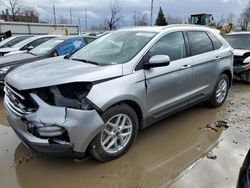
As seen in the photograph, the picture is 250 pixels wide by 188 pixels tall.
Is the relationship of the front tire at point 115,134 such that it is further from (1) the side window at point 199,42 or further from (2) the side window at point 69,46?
(2) the side window at point 69,46

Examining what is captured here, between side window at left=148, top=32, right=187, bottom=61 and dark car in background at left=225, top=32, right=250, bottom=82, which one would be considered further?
dark car in background at left=225, top=32, right=250, bottom=82

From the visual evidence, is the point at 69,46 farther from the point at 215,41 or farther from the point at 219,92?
the point at 219,92

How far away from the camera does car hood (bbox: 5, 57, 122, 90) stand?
3.12 m

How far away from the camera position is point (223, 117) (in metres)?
5.29

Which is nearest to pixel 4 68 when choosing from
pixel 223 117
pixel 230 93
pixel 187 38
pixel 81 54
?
pixel 81 54

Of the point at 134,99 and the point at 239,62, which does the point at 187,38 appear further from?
the point at 239,62

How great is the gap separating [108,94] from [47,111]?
2.42 ft

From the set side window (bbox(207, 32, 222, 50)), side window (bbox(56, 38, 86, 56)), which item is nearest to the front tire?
side window (bbox(207, 32, 222, 50))

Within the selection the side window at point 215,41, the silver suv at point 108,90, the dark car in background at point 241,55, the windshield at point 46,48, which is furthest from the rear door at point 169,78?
the windshield at point 46,48

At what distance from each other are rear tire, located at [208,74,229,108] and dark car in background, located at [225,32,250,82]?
91.1 inches

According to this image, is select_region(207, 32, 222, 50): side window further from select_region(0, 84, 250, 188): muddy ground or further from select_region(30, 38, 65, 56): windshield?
select_region(30, 38, 65, 56): windshield

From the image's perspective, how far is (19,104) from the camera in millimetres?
3270

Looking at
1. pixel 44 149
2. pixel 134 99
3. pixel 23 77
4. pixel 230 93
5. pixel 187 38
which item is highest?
pixel 187 38

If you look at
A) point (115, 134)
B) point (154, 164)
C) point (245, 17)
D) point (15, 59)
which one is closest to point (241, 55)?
point (154, 164)
